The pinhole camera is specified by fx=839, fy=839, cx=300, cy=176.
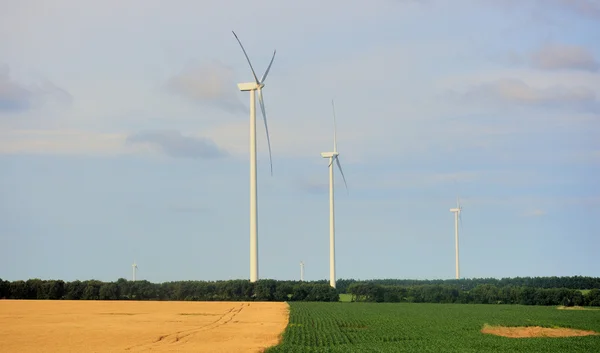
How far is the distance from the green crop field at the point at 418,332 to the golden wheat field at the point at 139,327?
114 inches

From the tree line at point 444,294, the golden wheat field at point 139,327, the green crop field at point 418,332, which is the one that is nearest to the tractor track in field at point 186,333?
the golden wheat field at point 139,327

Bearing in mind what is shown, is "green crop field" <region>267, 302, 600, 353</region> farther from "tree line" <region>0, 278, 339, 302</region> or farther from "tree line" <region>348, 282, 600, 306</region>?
"tree line" <region>348, 282, 600, 306</region>

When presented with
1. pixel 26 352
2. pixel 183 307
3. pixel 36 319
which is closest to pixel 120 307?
pixel 183 307

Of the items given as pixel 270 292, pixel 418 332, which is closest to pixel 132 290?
pixel 270 292

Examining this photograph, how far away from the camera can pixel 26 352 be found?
51.3 metres

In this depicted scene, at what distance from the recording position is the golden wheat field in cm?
5528

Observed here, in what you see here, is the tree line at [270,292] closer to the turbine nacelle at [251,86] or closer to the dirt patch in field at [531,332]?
the turbine nacelle at [251,86]

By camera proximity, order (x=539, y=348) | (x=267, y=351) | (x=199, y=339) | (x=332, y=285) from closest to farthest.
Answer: (x=267, y=351)
(x=539, y=348)
(x=199, y=339)
(x=332, y=285)

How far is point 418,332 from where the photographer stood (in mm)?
67500

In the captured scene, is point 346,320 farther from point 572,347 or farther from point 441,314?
point 572,347

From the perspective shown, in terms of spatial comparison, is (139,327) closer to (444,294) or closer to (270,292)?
(270,292)

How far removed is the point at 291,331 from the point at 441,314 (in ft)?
103

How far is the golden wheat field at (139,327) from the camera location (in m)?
55.3

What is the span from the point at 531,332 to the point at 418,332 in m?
10.2
